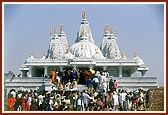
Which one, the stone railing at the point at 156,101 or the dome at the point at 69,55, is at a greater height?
the dome at the point at 69,55

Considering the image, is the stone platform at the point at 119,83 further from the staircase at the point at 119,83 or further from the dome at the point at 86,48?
the dome at the point at 86,48

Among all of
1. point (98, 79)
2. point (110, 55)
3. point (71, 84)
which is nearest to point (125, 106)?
point (98, 79)

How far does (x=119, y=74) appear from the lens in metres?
27.0

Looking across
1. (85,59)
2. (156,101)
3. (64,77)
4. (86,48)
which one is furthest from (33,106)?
(86,48)

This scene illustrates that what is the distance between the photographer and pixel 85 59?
25516 millimetres

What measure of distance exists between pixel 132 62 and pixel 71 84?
34.8ft

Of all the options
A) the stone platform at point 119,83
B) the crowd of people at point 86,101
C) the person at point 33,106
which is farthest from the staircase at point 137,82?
the person at point 33,106

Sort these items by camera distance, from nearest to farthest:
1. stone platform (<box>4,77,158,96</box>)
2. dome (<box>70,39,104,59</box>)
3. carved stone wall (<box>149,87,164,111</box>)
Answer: carved stone wall (<box>149,87,164,111</box>) < stone platform (<box>4,77,158,96</box>) < dome (<box>70,39,104,59</box>)

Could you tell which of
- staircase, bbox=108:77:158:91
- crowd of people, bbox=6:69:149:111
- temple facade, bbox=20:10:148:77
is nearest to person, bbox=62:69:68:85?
crowd of people, bbox=6:69:149:111

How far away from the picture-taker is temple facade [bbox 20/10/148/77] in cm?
2617

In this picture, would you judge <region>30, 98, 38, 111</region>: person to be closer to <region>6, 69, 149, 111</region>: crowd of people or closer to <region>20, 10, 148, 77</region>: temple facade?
<region>6, 69, 149, 111</region>: crowd of people

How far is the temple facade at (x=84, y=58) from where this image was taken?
26.2m

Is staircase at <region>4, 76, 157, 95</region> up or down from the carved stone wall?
up

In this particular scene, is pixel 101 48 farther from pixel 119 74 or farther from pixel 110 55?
pixel 119 74
